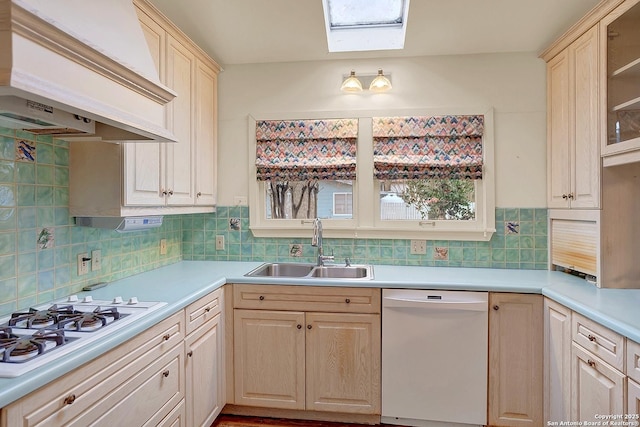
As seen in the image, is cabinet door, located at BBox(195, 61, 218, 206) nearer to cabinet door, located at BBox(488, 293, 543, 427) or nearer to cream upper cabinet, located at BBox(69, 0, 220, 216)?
cream upper cabinet, located at BBox(69, 0, 220, 216)

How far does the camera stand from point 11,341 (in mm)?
1100

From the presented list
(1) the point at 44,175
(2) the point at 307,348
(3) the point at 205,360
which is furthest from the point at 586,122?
(1) the point at 44,175

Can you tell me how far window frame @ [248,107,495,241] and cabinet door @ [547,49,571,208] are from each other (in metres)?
0.36

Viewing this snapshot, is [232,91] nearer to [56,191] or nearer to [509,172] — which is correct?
[56,191]

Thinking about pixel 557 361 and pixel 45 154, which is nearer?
pixel 45 154

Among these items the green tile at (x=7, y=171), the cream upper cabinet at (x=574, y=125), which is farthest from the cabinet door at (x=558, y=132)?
the green tile at (x=7, y=171)

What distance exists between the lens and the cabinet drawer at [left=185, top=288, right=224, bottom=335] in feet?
5.67

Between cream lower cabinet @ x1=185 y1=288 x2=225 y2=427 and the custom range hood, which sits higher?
the custom range hood

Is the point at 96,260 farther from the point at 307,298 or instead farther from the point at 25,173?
the point at 307,298

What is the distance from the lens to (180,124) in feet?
7.05

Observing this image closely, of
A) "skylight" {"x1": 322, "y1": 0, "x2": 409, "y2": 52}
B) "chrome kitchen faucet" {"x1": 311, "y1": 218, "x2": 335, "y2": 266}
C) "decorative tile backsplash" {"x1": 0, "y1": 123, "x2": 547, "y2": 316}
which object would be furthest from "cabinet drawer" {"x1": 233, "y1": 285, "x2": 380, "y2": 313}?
"skylight" {"x1": 322, "y1": 0, "x2": 409, "y2": 52}

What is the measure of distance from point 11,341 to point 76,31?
102cm

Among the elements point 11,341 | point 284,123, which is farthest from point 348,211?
point 11,341

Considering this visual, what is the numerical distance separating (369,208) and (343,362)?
1106mm
